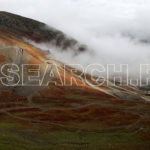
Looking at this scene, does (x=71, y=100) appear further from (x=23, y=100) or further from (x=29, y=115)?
(x=29, y=115)

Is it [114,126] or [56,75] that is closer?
[114,126]

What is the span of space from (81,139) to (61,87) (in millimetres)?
91976

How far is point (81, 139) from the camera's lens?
63688mm

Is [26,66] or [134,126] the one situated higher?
[26,66]

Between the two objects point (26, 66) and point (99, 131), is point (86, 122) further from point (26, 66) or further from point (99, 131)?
point (26, 66)

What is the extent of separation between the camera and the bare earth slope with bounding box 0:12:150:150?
57.0 metres

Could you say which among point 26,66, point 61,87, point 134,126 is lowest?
point 134,126

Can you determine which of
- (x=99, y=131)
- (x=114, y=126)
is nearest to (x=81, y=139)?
(x=99, y=131)

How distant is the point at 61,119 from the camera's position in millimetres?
93688

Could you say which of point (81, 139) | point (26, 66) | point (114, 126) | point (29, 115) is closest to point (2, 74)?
point (26, 66)

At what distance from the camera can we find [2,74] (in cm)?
14475

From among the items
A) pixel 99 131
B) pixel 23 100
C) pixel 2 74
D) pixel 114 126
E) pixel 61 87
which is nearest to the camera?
pixel 99 131

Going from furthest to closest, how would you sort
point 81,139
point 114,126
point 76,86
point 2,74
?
point 76,86
point 2,74
point 114,126
point 81,139

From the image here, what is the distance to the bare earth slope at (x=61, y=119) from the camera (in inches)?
2245
